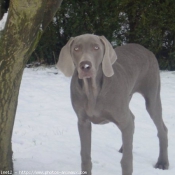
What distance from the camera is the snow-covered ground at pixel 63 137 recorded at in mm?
4207

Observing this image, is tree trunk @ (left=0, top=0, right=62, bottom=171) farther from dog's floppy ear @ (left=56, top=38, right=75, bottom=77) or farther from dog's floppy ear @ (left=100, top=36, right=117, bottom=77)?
dog's floppy ear @ (left=100, top=36, right=117, bottom=77)

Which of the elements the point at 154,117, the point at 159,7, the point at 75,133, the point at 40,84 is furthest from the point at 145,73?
the point at 159,7

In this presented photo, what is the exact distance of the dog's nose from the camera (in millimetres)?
3316

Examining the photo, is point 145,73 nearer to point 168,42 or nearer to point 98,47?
point 98,47

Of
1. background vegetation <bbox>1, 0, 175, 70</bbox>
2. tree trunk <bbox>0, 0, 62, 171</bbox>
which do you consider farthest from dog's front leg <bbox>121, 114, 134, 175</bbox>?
background vegetation <bbox>1, 0, 175, 70</bbox>

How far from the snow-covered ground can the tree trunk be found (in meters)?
0.75

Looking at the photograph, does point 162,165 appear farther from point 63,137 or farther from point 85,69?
point 85,69

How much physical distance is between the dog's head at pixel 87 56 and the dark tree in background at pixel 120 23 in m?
4.79

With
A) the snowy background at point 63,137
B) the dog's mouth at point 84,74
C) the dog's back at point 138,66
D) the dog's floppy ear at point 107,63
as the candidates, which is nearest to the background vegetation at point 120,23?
the snowy background at point 63,137

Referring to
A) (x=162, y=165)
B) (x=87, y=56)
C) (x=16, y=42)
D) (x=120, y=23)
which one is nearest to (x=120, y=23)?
(x=120, y=23)

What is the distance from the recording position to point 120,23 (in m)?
8.40

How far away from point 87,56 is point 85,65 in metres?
0.08

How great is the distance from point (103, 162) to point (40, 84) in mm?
3153

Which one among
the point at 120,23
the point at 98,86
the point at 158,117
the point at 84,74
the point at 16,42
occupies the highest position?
the point at 16,42
